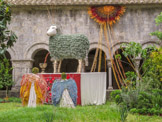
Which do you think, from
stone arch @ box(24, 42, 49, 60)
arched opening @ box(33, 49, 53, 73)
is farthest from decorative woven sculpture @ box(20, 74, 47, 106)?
arched opening @ box(33, 49, 53, 73)

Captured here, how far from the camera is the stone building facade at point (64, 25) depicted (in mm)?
12492

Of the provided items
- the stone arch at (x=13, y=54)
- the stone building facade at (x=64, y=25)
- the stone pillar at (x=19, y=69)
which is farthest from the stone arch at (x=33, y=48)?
the stone arch at (x=13, y=54)

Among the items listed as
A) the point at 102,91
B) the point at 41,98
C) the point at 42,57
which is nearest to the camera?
the point at 41,98

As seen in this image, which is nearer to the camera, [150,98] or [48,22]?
[150,98]

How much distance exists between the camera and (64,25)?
12.7 m

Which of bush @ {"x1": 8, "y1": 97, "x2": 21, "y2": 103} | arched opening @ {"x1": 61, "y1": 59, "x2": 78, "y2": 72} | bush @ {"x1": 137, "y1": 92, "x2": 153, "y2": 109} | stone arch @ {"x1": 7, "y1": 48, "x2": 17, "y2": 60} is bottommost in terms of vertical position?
bush @ {"x1": 8, "y1": 97, "x2": 21, "y2": 103}

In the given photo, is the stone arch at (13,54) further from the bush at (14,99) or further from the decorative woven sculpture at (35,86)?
the decorative woven sculpture at (35,86)

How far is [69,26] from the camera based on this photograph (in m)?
12.7

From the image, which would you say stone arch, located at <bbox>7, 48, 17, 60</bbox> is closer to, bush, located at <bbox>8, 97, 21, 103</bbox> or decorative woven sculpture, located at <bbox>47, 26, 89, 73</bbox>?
bush, located at <bbox>8, 97, 21, 103</bbox>

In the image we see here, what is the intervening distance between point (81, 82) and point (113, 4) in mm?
5275

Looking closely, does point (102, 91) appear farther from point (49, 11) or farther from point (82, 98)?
point (49, 11)

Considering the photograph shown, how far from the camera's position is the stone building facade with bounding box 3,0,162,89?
12.5 metres

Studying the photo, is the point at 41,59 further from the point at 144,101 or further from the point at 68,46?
the point at 144,101

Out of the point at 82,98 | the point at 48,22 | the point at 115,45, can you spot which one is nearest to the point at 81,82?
the point at 82,98
